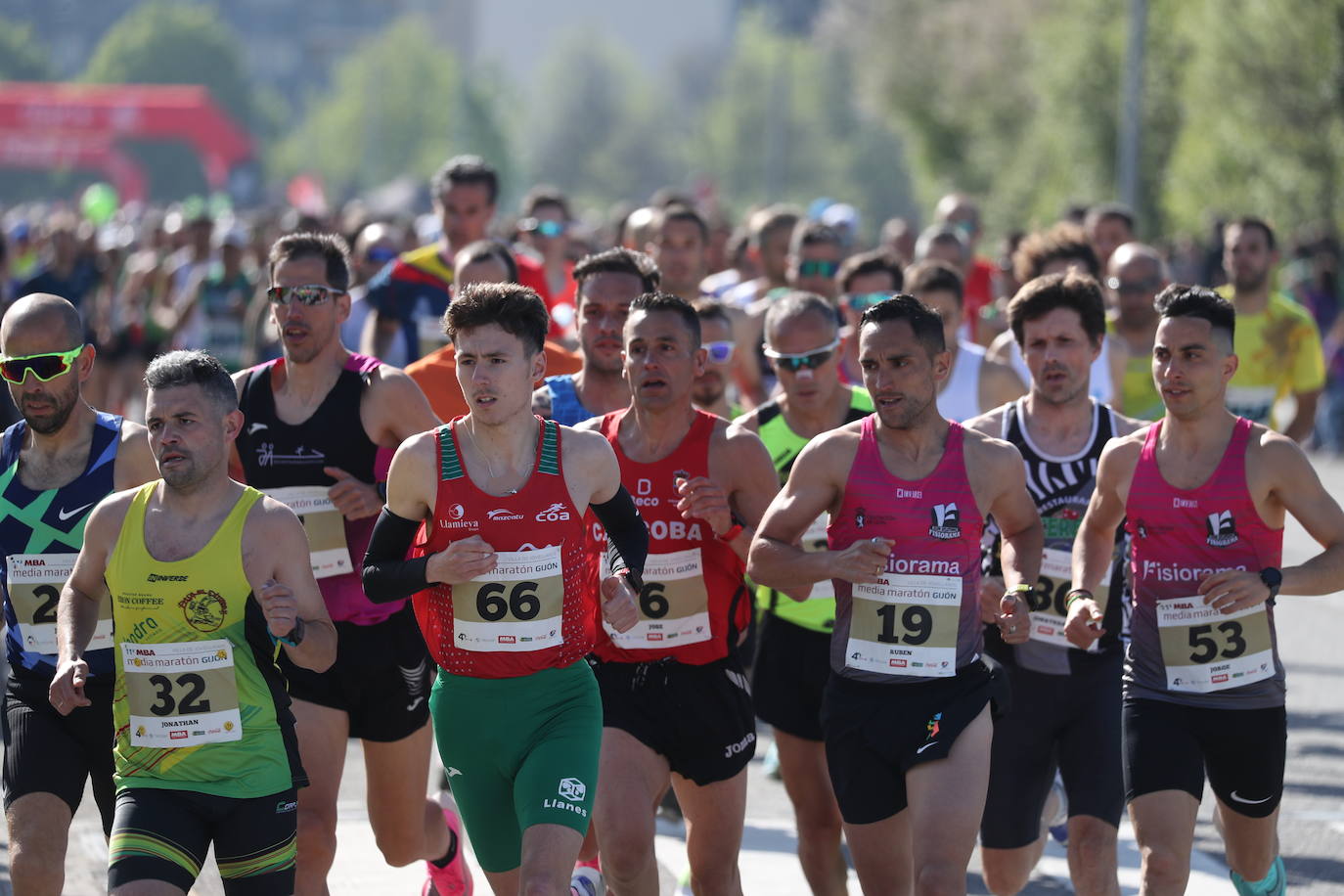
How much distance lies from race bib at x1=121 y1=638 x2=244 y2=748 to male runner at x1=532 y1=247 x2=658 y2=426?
1.93 metres

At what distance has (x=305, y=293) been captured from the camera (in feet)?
21.9

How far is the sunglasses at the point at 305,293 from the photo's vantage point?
6.66 meters

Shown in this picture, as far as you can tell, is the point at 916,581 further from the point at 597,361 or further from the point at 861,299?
the point at 861,299

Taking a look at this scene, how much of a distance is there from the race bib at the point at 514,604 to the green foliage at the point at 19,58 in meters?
112

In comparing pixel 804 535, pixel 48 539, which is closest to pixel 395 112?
pixel 804 535

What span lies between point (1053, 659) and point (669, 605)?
1297 millimetres

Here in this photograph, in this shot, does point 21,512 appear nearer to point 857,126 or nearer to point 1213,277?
point 1213,277

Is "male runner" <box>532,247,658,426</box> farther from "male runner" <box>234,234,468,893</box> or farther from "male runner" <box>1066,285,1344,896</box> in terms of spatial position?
"male runner" <box>1066,285,1344,896</box>

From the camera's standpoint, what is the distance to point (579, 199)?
10775 cm

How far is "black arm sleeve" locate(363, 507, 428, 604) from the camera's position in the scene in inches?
216

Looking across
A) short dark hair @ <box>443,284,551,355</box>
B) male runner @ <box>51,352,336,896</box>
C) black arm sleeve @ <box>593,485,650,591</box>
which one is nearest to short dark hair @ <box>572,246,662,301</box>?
short dark hair @ <box>443,284,551,355</box>

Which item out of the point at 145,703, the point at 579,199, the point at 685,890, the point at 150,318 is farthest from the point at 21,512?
the point at 579,199

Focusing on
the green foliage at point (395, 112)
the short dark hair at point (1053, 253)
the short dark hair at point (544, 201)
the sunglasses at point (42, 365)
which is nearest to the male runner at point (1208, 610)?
the sunglasses at point (42, 365)

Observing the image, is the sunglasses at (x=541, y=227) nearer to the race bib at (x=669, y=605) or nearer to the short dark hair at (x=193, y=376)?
the race bib at (x=669, y=605)
